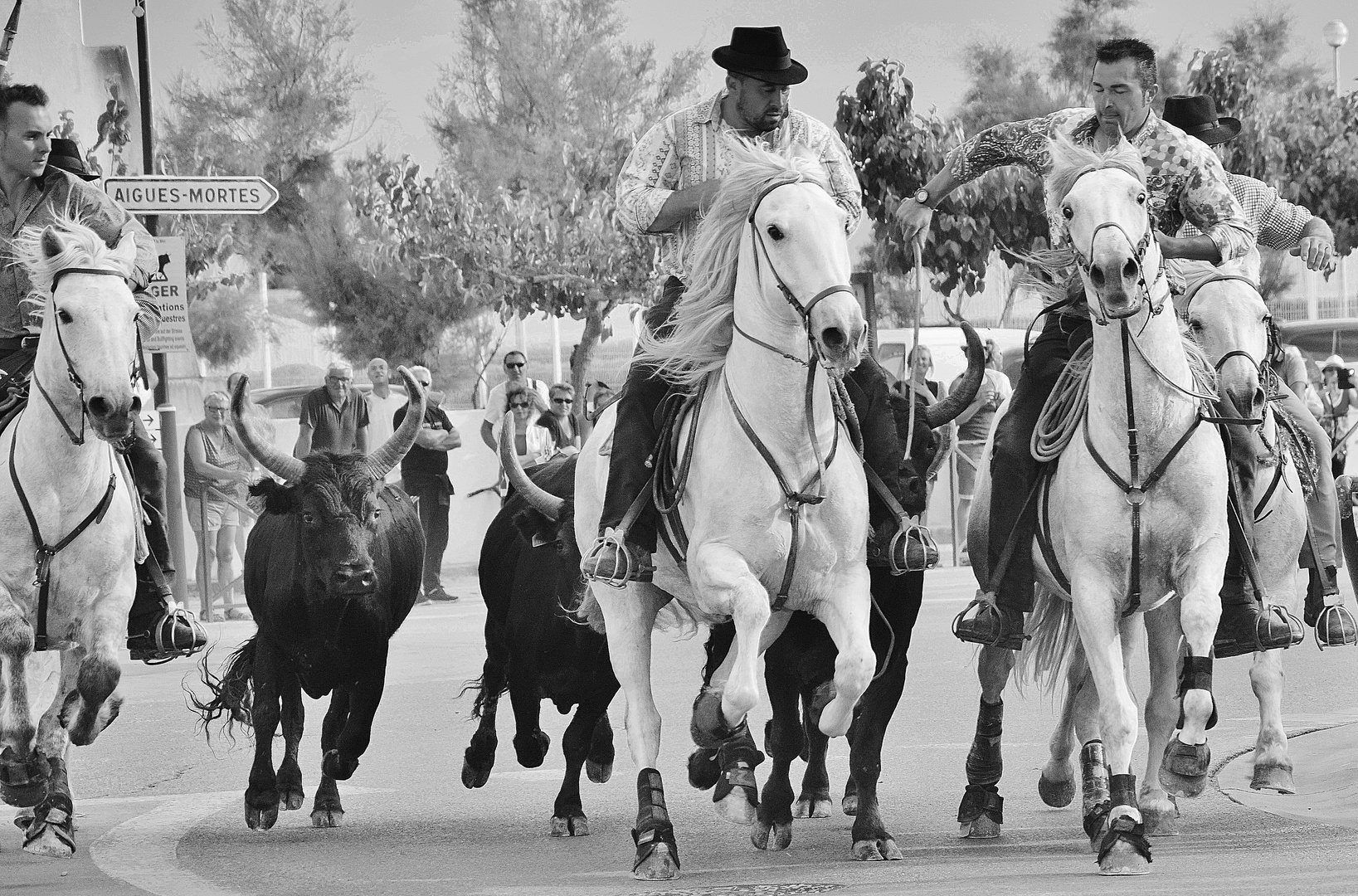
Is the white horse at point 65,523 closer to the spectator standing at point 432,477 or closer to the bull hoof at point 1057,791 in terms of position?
the bull hoof at point 1057,791

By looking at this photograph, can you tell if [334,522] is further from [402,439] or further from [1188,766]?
[1188,766]

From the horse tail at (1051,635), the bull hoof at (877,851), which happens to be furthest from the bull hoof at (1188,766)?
the horse tail at (1051,635)

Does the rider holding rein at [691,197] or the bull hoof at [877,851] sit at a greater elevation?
the rider holding rein at [691,197]

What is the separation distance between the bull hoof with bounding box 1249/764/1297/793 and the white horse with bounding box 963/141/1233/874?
1.18m

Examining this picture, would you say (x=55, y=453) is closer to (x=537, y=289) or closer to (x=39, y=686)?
(x=39, y=686)

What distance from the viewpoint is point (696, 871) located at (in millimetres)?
6539

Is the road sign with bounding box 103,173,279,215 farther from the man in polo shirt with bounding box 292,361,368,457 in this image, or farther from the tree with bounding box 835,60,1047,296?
the tree with bounding box 835,60,1047,296

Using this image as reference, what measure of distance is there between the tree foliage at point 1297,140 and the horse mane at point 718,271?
20500 millimetres

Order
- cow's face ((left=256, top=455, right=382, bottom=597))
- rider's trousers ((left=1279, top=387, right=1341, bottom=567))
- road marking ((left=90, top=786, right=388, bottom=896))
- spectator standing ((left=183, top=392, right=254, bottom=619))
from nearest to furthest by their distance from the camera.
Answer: road marking ((left=90, top=786, right=388, bottom=896))
cow's face ((left=256, top=455, right=382, bottom=597))
rider's trousers ((left=1279, top=387, right=1341, bottom=567))
spectator standing ((left=183, top=392, right=254, bottom=619))

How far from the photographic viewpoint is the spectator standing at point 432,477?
55.9 ft

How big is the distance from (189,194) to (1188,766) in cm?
1004

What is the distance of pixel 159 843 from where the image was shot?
746 cm

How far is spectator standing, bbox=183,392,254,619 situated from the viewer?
1695 centimetres

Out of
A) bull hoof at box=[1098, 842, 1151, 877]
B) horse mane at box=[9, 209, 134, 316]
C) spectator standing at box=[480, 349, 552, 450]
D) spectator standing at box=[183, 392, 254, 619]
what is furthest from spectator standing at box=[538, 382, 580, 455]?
bull hoof at box=[1098, 842, 1151, 877]
